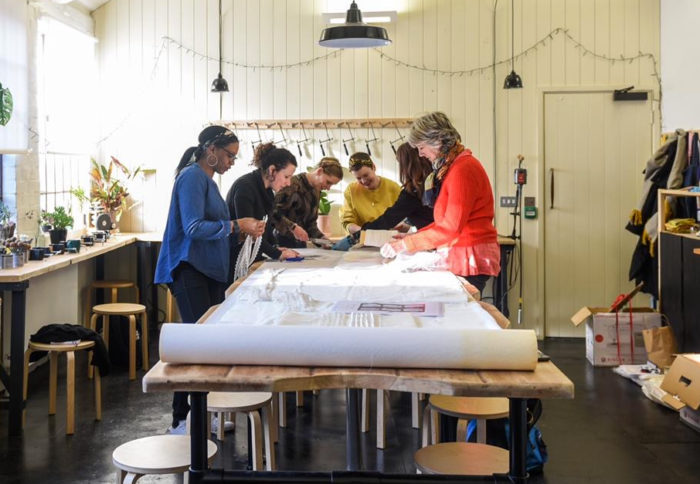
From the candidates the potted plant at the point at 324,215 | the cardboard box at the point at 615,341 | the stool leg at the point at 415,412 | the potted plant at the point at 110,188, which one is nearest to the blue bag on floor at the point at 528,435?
the stool leg at the point at 415,412

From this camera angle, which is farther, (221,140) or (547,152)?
(547,152)

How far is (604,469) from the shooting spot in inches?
167

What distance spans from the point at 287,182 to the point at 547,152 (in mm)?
3366

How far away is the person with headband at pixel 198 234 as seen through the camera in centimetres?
405

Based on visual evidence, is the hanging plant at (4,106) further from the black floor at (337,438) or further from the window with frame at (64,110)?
the black floor at (337,438)

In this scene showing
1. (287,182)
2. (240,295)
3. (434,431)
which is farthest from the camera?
(287,182)

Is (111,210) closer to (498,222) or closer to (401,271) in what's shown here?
(498,222)

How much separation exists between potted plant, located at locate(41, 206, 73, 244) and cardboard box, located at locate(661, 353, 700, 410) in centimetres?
408

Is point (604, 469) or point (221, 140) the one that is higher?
point (221, 140)

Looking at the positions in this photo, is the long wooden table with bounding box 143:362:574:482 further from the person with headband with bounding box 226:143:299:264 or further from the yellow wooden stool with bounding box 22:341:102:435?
the yellow wooden stool with bounding box 22:341:102:435

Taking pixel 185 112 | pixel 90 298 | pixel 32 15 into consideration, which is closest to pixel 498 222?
pixel 185 112

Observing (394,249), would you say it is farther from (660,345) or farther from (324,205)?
(324,205)

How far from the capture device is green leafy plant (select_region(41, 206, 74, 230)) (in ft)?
19.5

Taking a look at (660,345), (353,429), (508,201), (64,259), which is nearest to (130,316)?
(64,259)
